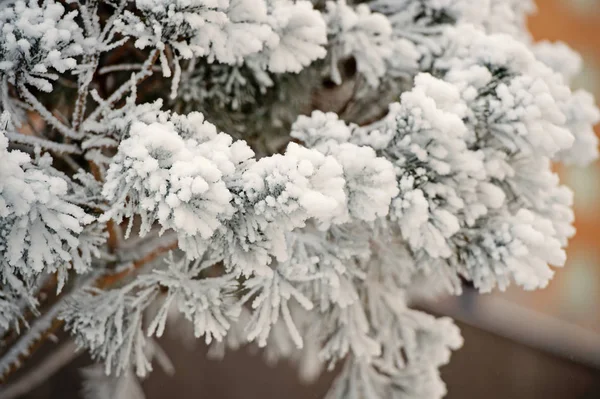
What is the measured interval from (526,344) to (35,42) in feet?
13.0

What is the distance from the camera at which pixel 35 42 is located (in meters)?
1.06

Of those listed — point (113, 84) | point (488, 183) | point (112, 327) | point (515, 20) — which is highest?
point (515, 20)

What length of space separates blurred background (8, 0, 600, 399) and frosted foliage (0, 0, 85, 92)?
2657mm

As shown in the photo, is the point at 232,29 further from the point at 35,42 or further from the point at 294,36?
the point at 35,42

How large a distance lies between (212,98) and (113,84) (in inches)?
17.5

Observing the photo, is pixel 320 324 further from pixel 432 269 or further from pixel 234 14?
pixel 234 14

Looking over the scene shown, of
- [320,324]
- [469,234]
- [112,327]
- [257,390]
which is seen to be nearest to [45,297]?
[112,327]

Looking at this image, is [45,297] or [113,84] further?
[113,84]

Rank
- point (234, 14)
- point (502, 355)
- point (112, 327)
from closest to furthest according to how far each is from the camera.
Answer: point (234, 14), point (112, 327), point (502, 355)

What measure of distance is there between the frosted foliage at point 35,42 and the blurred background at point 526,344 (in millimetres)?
2657

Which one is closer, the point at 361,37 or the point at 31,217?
the point at 31,217

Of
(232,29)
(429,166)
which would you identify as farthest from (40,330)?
(429,166)

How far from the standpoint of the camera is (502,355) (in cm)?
379

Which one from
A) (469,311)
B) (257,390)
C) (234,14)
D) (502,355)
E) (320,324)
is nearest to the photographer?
(234,14)
